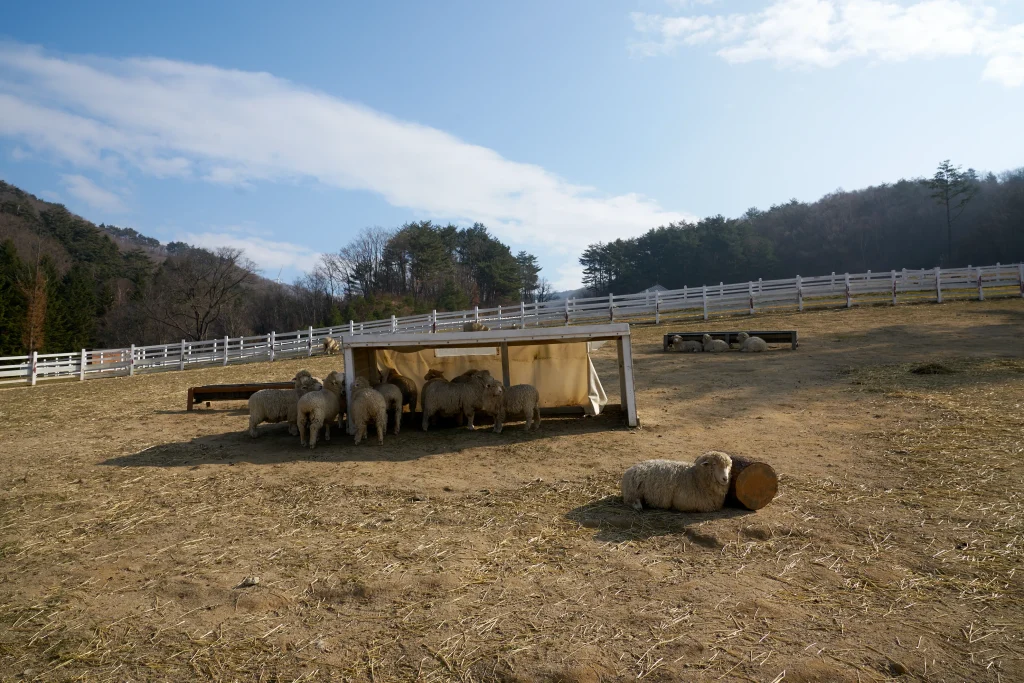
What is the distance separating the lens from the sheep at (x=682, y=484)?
5.84 m

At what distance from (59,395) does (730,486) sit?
65.2ft

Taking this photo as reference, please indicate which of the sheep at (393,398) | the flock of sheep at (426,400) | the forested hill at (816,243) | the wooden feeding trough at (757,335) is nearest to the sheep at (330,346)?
the wooden feeding trough at (757,335)

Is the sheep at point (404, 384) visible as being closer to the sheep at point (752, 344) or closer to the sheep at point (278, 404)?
the sheep at point (278, 404)

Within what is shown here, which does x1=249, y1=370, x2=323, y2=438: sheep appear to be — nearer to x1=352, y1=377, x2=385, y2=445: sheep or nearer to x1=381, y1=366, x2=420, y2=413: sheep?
x1=352, y1=377, x2=385, y2=445: sheep

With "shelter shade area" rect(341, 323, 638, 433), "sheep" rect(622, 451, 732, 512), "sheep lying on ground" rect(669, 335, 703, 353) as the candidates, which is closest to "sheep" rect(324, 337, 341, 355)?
A: "sheep lying on ground" rect(669, 335, 703, 353)

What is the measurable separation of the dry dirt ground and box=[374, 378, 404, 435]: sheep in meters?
0.36

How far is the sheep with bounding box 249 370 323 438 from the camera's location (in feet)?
33.3

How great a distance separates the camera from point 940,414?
9656 millimetres

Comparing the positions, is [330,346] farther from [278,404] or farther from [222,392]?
[278,404]

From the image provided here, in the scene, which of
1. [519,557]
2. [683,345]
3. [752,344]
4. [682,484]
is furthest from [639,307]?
[519,557]

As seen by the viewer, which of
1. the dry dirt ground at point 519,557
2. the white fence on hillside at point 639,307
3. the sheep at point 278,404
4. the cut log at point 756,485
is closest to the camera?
the dry dirt ground at point 519,557

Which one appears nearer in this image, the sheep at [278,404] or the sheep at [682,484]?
the sheep at [682,484]

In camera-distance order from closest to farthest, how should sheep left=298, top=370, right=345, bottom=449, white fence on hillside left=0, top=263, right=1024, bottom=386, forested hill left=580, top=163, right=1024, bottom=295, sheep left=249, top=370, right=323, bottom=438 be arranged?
sheep left=298, top=370, right=345, bottom=449, sheep left=249, top=370, right=323, bottom=438, white fence on hillside left=0, top=263, right=1024, bottom=386, forested hill left=580, top=163, right=1024, bottom=295

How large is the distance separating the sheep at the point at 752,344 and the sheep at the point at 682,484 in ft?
44.0
